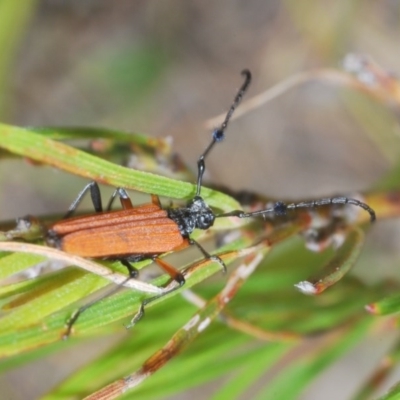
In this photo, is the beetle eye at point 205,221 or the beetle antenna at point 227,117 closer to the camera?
the beetle eye at point 205,221

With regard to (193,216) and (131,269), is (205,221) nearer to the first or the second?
(193,216)

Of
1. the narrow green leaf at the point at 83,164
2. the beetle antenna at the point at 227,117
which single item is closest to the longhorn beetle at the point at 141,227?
the beetle antenna at the point at 227,117

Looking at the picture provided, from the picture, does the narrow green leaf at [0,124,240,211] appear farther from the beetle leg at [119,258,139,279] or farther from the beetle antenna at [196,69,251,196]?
the beetle antenna at [196,69,251,196]

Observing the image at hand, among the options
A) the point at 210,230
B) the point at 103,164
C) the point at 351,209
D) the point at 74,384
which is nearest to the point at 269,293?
the point at 351,209

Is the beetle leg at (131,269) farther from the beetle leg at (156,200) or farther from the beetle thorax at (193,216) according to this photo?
the beetle leg at (156,200)

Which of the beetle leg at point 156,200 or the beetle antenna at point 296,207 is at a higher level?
the beetle leg at point 156,200

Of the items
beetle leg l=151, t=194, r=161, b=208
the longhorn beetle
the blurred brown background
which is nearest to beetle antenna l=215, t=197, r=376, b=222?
the longhorn beetle

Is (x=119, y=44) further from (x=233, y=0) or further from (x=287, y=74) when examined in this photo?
(x=287, y=74)

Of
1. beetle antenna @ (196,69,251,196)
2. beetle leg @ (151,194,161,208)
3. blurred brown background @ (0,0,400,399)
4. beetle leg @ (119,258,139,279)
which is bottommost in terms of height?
beetle leg @ (119,258,139,279)
